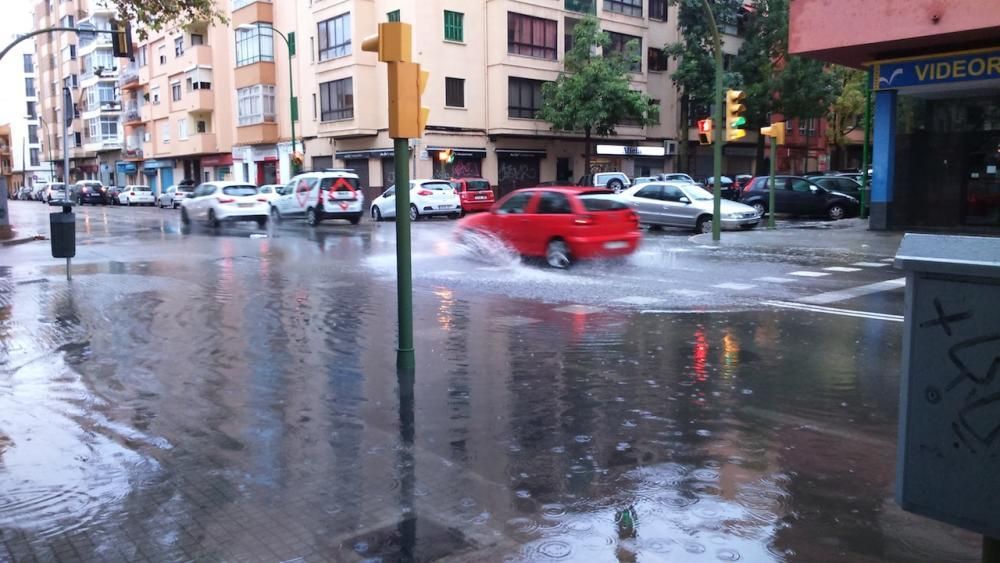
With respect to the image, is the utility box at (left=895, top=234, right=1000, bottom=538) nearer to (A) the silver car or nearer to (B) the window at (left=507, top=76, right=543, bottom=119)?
(A) the silver car

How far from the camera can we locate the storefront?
2041cm

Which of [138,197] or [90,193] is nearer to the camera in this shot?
[138,197]

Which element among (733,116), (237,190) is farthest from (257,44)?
(733,116)

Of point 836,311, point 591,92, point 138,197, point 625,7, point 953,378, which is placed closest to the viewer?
point 953,378

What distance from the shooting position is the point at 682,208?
76.1 feet

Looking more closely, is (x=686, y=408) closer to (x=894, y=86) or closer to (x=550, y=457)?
(x=550, y=457)

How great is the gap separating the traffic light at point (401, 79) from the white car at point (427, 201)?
24592mm

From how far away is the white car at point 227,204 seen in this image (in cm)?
2583

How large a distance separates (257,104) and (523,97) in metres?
16.2

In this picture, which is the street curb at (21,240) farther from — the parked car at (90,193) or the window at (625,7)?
the parked car at (90,193)

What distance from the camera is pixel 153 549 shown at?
12.3 ft

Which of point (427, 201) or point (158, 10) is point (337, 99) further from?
point (158, 10)

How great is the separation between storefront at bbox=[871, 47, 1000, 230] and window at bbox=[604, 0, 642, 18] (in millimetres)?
24594

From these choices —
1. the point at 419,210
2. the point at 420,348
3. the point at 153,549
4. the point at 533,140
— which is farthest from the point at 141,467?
the point at 533,140
